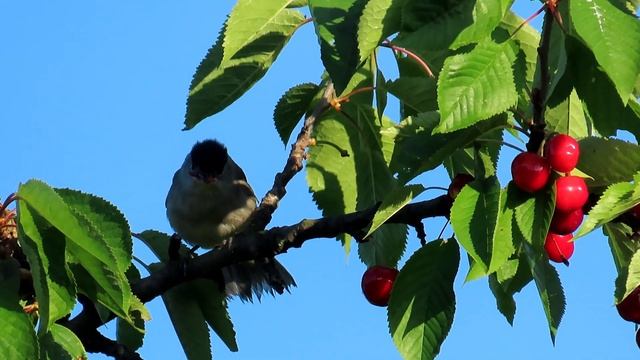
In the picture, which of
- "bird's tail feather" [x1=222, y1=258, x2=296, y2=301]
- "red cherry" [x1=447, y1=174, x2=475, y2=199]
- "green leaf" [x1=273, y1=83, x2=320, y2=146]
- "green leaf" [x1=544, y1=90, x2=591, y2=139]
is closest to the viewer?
"red cherry" [x1=447, y1=174, x2=475, y2=199]

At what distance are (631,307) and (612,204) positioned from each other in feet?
1.90

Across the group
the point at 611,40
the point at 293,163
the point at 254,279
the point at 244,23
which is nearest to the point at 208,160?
the point at 254,279

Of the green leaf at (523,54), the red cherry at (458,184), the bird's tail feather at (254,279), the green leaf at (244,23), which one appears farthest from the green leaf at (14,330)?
the bird's tail feather at (254,279)

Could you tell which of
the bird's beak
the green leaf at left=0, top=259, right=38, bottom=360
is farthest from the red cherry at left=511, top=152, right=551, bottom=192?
the bird's beak

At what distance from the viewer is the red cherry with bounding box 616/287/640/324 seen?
280 centimetres

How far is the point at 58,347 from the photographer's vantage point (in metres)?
2.56

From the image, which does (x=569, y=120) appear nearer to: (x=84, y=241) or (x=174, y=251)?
(x=174, y=251)

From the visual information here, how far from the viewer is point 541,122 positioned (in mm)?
2570

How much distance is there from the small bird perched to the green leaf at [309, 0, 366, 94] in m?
Result: 2.89

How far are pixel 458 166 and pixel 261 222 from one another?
2.17 feet

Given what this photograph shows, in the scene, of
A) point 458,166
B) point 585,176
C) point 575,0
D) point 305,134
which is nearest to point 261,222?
point 305,134

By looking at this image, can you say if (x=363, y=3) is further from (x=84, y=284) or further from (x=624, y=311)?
(x=624, y=311)

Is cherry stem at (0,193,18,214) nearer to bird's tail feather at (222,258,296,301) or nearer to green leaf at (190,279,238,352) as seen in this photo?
green leaf at (190,279,238,352)

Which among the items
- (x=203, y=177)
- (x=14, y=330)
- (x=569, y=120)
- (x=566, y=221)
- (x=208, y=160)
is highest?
(x=208, y=160)
